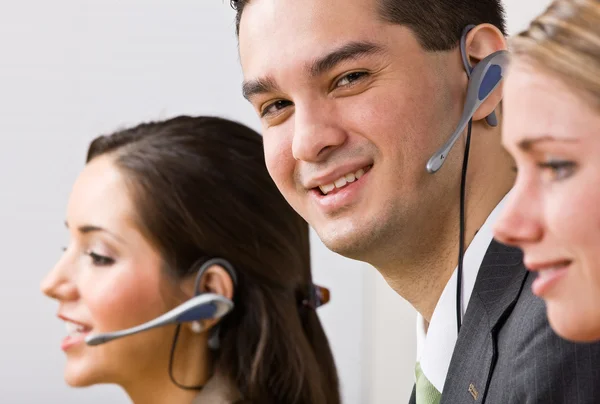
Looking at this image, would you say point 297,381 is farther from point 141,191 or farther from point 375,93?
point 375,93

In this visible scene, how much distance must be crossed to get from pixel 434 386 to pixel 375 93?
42cm

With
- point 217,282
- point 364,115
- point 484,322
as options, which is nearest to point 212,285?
point 217,282

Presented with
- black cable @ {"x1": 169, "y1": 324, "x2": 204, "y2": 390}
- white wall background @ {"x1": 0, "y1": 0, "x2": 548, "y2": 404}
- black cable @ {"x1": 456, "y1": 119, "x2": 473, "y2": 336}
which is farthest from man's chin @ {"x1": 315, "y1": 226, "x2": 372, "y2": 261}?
white wall background @ {"x1": 0, "y1": 0, "x2": 548, "y2": 404}

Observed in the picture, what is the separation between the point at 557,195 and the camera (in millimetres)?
605

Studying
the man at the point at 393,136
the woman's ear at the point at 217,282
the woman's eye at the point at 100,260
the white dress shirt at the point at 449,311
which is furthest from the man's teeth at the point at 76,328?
the white dress shirt at the point at 449,311

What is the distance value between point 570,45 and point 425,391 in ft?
2.55

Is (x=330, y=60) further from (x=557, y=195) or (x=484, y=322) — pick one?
(x=557, y=195)

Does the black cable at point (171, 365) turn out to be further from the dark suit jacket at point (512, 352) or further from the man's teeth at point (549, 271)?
the man's teeth at point (549, 271)

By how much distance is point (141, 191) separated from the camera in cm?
169

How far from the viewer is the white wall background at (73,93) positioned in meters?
2.41

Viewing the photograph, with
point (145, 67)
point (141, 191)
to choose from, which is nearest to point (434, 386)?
point (141, 191)

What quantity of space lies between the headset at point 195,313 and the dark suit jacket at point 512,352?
1.99 ft

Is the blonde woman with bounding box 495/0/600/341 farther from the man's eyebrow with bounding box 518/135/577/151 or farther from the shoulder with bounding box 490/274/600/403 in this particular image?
the shoulder with bounding box 490/274/600/403

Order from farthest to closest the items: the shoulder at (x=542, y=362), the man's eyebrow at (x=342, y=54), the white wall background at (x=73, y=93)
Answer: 1. the white wall background at (x=73, y=93)
2. the man's eyebrow at (x=342, y=54)
3. the shoulder at (x=542, y=362)
